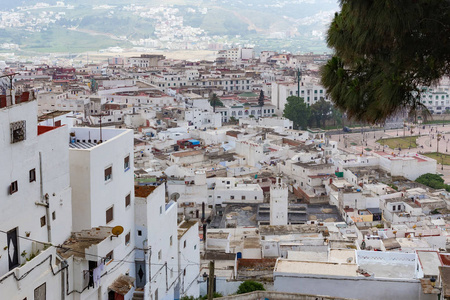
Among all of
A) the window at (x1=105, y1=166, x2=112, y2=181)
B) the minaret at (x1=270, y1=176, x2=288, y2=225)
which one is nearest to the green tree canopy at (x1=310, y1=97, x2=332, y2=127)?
the minaret at (x1=270, y1=176, x2=288, y2=225)

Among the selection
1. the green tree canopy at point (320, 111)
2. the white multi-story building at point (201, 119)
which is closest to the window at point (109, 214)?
the white multi-story building at point (201, 119)

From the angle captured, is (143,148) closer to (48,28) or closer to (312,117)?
(312,117)

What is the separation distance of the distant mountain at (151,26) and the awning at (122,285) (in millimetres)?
66899

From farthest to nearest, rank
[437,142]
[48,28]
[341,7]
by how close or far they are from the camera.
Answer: [48,28] → [437,142] → [341,7]

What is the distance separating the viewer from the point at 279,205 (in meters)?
12.5

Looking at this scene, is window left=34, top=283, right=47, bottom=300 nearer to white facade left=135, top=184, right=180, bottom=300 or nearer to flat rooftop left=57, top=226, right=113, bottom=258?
flat rooftop left=57, top=226, right=113, bottom=258

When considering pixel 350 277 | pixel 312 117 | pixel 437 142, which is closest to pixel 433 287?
pixel 350 277

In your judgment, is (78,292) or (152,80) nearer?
(78,292)

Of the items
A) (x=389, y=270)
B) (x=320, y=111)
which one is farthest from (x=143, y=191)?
(x=320, y=111)

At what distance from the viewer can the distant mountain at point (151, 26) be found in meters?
78.5

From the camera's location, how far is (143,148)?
18.1 m

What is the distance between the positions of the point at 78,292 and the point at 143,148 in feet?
44.8

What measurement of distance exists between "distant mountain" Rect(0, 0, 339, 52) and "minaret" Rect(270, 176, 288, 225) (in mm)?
61147

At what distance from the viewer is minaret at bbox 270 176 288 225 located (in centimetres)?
1245
